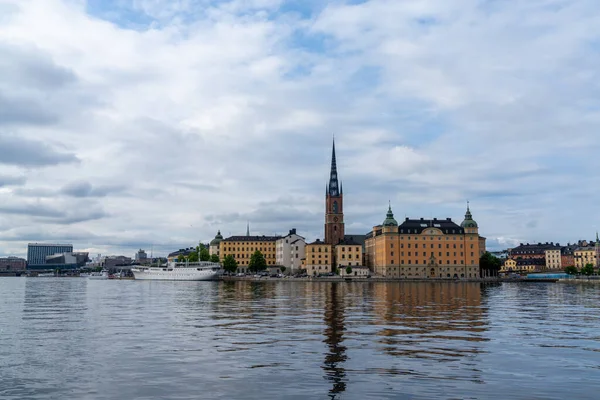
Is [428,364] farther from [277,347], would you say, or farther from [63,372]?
[63,372]

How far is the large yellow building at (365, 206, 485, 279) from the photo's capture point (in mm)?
164375

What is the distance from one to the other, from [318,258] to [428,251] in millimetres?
35534

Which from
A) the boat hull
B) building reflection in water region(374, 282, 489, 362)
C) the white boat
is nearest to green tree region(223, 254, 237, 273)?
the white boat

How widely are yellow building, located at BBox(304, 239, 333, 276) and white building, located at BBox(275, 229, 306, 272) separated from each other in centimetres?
1029

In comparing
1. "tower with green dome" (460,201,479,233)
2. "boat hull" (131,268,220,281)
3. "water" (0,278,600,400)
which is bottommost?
"water" (0,278,600,400)

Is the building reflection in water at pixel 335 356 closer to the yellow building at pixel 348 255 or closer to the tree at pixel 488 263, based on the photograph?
the yellow building at pixel 348 255

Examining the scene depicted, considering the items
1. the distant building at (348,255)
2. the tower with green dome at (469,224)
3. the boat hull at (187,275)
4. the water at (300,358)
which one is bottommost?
the water at (300,358)

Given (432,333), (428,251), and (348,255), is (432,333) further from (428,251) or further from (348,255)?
(348,255)

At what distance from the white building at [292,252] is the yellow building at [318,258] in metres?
10.3

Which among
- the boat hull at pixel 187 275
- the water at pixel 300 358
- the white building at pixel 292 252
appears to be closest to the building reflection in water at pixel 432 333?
the water at pixel 300 358

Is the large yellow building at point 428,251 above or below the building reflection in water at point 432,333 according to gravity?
above

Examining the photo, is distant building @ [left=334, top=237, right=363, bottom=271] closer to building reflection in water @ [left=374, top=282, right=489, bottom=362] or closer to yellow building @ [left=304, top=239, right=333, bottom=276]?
yellow building @ [left=304, top=239, right=333, bottom=276]

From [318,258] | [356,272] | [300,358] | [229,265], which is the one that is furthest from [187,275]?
[300,358]

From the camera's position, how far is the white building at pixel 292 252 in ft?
637
